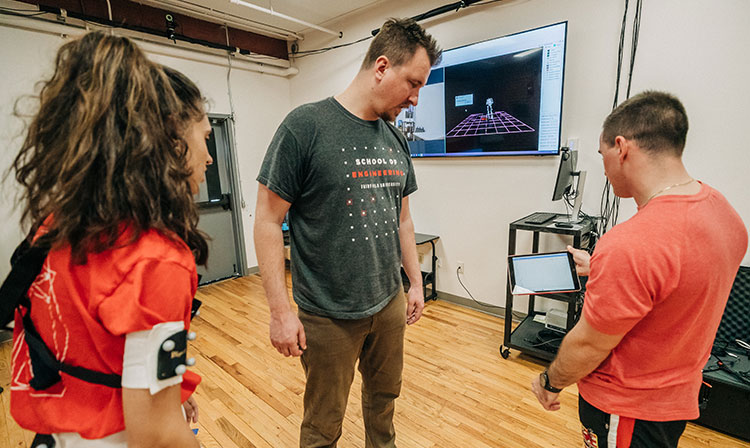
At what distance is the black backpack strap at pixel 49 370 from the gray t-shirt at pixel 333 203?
65 centimetres

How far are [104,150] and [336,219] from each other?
709 millimetres

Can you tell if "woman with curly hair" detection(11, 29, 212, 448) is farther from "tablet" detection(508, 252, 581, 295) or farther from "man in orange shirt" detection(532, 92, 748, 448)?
"tablet" detection(508, 252, 581, 295)

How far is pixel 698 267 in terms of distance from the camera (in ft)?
2.59

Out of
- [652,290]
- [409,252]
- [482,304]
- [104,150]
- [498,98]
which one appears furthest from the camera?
[482,304]

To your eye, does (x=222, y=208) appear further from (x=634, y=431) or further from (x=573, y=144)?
(x=634, y=431)

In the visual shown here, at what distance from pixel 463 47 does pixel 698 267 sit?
267 centimetres

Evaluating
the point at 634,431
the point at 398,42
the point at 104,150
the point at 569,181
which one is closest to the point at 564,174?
the point at 569,181

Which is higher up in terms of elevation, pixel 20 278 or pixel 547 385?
pixel 20 278

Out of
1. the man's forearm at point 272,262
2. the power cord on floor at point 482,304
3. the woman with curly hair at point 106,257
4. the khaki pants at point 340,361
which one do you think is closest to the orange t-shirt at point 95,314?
the woman with curly hair at point 106,257

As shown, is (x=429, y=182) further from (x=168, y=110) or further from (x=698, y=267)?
(x=168, y=110)

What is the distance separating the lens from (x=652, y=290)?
0.79 metres

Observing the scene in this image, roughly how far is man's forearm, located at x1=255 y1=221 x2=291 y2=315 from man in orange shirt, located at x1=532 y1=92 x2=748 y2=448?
86cm

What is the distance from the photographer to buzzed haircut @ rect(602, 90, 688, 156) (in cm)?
89

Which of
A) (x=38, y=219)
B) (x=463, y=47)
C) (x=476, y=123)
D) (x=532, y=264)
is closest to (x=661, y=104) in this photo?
(x=532, y=264)
